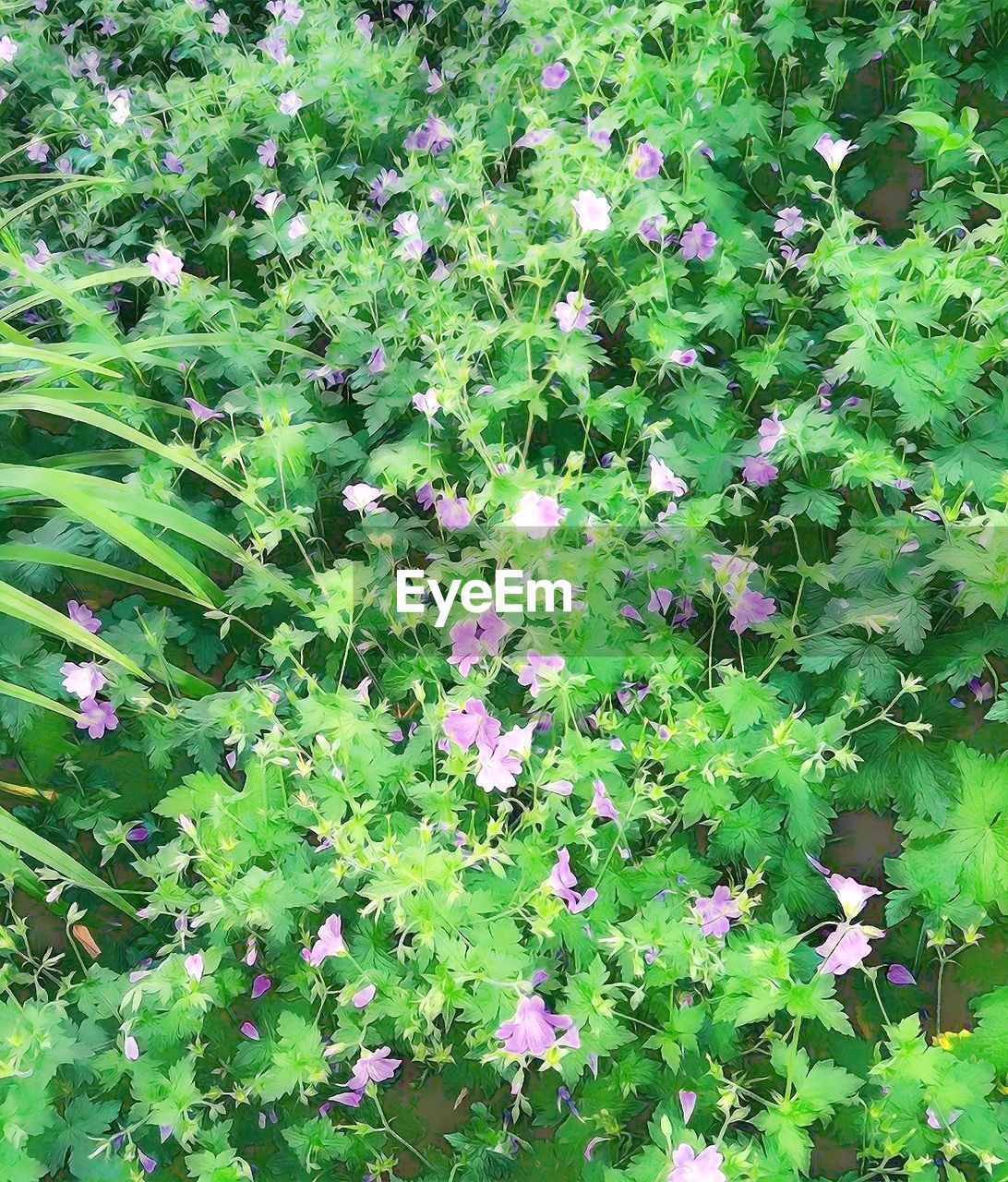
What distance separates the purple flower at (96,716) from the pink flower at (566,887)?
2.65 feet

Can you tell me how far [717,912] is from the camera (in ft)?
4.29

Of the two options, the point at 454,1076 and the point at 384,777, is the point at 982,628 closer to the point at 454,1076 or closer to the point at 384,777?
the point at 384,777

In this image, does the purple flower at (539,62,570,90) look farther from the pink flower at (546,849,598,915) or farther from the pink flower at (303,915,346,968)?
the pink flower at (303,915,346,968)

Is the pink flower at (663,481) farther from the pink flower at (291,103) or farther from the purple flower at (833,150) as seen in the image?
the pink flower at (291,103)

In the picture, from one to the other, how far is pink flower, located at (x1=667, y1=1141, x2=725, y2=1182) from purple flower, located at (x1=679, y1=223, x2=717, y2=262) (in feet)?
4.88

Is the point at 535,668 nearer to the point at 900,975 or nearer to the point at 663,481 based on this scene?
the point at 663,481

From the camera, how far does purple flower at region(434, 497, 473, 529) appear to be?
163cm

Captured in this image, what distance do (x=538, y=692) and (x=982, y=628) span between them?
66 cm

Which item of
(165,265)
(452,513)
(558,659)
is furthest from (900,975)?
(165,265)

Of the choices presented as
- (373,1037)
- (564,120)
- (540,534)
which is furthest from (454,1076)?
(564,120)

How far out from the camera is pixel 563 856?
1.33 m

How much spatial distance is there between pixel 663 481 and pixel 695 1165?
96 cm

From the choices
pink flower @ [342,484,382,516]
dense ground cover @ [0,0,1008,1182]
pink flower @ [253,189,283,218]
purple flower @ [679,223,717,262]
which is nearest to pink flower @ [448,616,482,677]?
dense ground cover @ [0,0,1008,1182]

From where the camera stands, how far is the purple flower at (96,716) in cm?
160
